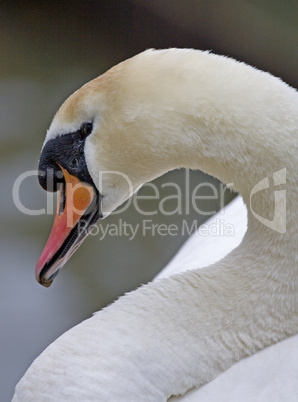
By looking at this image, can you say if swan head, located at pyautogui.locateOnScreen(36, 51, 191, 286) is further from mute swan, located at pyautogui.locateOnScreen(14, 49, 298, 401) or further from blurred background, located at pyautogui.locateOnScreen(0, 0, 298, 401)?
blurred background, located at pyautogui.locateOnScreen(0, 0, 298, 401)

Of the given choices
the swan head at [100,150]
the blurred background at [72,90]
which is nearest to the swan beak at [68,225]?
the swan head at [100,150]

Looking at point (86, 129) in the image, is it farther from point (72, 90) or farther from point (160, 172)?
point (72, 90)

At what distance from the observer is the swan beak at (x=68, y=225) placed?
1.12 m

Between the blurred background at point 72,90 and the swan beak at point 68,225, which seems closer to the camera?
the swan beak at point 68,225

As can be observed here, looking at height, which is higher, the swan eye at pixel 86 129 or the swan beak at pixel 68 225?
the swan eye at pixel 86 129

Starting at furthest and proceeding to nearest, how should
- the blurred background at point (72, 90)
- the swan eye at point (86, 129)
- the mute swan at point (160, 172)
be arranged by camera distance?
the blurred background at point (72, 90) < the swan eye at point (86, 129) < the mute swan at point (160, 172)

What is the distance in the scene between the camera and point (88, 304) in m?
2.24

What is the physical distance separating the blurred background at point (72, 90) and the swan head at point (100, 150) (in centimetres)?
97

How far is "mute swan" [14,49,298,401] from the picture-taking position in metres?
0.97

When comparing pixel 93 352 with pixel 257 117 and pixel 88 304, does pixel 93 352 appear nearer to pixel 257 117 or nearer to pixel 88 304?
pixel 257 117

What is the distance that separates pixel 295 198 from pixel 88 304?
4.45 ft

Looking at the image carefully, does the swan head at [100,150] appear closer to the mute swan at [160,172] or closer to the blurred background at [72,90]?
the mute swan at [160,172]

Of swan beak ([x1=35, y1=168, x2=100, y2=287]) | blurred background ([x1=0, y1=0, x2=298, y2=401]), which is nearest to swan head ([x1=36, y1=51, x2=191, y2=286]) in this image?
swan beak ([x1=35, y1=168, x2=100, y2=287])

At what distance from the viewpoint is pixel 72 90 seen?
10.6 feet
